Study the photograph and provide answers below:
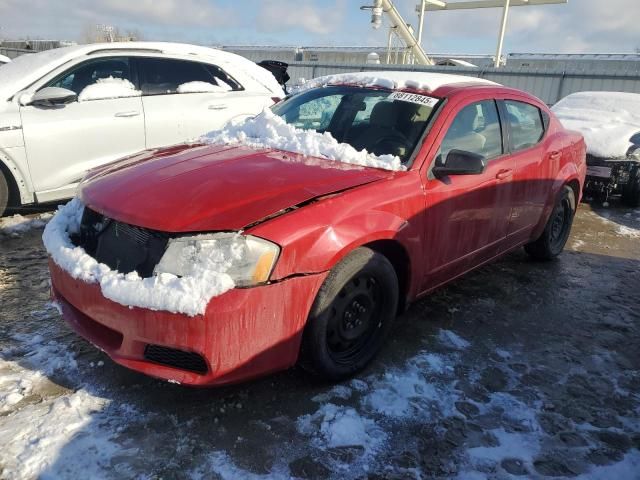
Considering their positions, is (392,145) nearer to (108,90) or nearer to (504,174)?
(504,174)

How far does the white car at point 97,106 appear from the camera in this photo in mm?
4930

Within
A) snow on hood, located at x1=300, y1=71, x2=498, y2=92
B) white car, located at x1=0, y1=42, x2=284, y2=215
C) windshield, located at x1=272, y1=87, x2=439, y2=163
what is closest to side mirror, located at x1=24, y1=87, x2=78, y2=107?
white car, located at x1=0, y1=42, x2=284, y2=215

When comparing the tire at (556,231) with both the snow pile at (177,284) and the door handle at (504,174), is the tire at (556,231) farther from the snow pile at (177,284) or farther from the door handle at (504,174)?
the snow pile at (177,284)

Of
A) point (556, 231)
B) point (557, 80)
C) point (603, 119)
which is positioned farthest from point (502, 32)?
point (556, 231)

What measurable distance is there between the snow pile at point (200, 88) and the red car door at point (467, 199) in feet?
11.4

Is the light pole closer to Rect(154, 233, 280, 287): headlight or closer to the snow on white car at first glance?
the snow on white car

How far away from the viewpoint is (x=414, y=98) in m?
3.53

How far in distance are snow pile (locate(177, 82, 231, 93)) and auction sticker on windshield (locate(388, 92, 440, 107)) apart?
3.17 metres

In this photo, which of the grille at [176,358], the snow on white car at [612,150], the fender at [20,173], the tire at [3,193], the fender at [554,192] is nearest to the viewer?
the grille at [176,358]

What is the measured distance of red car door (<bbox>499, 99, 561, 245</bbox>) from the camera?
4.02m

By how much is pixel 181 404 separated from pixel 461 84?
2.81 metres

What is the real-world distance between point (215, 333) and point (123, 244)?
2.26 ft

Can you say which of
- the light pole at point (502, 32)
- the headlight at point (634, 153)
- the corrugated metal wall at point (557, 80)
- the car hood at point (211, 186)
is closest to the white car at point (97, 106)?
the car hood at point (211, 186)

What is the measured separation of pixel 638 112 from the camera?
807 centimetres
